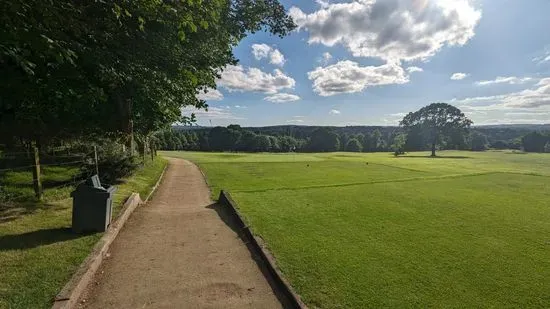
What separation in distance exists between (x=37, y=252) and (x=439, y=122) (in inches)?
3288

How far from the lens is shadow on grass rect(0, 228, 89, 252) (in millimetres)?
6920

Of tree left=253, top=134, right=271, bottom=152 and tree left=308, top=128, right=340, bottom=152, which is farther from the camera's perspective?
tree left=308, top=128, right=340, bottom=152

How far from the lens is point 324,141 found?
12550cm

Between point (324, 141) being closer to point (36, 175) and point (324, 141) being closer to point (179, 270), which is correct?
point (36, 175)

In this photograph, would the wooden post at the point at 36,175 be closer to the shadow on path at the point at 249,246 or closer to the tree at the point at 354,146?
the shadow on path at the point at 249,246

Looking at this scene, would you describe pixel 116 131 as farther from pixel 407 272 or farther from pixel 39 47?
pixel 407 272

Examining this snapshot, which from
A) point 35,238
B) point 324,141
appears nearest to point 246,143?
point 324,141

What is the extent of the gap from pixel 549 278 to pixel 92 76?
466 inches

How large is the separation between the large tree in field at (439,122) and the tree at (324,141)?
43.2m

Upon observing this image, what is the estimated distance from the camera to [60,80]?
9922 millimetres

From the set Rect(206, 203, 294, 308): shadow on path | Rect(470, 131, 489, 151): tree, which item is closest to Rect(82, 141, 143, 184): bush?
Rect(206, 203, 294, 308): shadow on path

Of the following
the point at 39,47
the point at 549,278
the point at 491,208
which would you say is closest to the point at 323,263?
the point at 549,278

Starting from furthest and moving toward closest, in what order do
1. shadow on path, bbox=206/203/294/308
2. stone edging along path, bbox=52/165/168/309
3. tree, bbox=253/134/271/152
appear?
tree, bbox=253/134/271/152, shadow on path, bbox=206/203/294/308, stone edging along path, bbox=52/165/168/309

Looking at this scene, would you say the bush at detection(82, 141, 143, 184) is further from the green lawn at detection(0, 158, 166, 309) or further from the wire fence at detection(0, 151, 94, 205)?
the green lawn at detection(0, 158, 166, 309)
